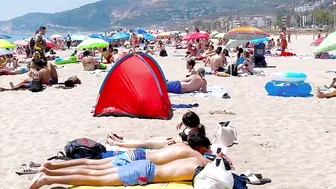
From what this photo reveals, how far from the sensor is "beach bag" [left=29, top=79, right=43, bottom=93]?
33.4 ft

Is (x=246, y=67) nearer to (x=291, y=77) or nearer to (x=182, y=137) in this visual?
(x=291, y=77)

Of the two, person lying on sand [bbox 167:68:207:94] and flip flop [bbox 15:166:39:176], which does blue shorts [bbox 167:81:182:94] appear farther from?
flip flop [bbox 15:166:39:176]

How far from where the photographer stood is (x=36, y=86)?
1018cm

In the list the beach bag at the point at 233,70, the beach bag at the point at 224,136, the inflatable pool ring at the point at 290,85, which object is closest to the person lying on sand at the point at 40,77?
the beach bag at the point at 233,70

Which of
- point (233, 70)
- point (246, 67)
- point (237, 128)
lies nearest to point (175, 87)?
point (237, 128)

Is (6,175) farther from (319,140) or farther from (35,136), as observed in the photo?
(319,140)

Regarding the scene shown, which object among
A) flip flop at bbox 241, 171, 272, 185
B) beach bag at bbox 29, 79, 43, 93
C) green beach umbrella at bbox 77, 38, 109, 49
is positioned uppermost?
green beach umbrella at bbox 77, 38, 109, 49

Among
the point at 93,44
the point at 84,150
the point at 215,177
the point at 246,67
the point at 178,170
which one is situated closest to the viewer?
the point at 215,177

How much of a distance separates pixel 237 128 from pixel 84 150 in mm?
2590

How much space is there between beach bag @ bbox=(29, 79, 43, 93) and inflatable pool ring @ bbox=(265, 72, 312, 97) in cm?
508

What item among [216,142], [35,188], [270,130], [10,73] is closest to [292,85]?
[270,130]

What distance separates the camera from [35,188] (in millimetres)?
4023

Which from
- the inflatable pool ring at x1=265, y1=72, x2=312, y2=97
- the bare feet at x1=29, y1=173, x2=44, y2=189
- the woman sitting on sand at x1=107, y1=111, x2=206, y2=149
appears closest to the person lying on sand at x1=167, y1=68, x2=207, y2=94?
the inflatable pool ring at x1=265, y1=72, x2=312, y2=97

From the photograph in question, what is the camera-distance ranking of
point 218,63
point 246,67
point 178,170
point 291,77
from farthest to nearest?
point 218,63 < point 246,67 < point 291,77 < point 178,170
